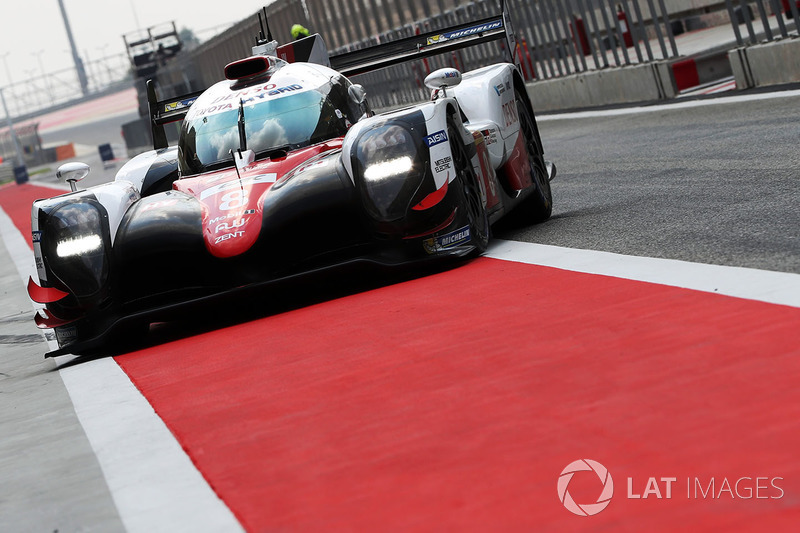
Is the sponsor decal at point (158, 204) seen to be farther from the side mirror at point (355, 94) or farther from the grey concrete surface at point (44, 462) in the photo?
the side mirror at point (355, 94)

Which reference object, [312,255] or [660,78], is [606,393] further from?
[660,78]

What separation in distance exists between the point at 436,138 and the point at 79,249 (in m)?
2.04

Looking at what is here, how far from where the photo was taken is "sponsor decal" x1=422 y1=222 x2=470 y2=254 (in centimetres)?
757

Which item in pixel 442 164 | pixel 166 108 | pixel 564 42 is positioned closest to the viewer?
pixel 442 164

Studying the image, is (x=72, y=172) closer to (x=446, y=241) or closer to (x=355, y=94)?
(x=355, y=94)

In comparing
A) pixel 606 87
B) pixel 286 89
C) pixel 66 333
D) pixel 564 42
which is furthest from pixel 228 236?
pixel 564 42

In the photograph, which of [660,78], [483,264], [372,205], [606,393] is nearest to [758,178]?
[483,264]

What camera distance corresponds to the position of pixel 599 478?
3.41m

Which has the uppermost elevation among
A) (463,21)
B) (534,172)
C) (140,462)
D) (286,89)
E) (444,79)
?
(463,21)

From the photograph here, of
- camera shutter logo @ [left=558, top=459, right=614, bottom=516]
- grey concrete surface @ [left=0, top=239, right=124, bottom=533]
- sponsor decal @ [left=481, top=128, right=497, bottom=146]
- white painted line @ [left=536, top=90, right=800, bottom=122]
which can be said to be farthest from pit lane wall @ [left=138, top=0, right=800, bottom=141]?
camera shutter logo @ [left=558, top=459, right=614, bottom=516]

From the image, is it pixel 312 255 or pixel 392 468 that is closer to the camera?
pixel 392 468

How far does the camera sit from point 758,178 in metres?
8.84

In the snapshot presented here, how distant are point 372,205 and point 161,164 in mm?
3124

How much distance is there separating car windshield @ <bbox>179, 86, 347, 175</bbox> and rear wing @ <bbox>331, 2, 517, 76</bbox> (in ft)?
5.14
